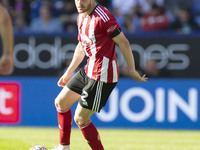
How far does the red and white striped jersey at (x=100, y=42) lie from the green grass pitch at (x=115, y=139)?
1.76 meters

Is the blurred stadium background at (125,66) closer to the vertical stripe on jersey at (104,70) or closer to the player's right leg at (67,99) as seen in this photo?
the player's right leg at (67,99)

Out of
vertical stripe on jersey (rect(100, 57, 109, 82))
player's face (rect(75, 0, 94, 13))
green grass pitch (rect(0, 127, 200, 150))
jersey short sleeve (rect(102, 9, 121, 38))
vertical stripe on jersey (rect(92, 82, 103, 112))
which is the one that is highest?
player's face (rect(75, 0, 94, 13))

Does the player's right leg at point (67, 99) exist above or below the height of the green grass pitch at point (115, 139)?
above

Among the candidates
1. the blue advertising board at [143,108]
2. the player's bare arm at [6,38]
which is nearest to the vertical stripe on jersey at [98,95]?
the player's bare arm at [6,38]

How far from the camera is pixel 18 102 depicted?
1091 cm

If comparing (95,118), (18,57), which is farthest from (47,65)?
(95,118)

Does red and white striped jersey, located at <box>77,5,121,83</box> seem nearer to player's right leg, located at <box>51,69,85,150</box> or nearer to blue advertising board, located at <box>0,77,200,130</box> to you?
player's right leg, located at <box>51,69,85,150</box>

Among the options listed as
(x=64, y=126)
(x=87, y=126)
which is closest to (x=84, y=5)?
(x=87, y=126)

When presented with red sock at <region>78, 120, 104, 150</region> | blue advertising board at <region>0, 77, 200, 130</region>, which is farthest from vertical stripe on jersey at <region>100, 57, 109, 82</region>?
blue advertising board at <region>0, 77, 200, 130</region>

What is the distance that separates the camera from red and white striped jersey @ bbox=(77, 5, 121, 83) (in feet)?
17.8

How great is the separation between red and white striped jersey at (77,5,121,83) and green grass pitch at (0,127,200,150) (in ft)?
5.78

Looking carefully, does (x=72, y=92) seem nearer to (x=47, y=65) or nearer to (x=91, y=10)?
(x=91, y=10)

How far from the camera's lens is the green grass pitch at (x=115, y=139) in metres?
7.47

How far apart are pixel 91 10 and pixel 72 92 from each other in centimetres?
94
